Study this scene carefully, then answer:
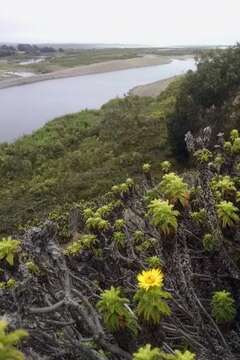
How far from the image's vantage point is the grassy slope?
18.2 meters

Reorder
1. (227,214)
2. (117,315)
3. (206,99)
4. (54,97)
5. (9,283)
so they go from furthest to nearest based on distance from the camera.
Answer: (54,97)
(206,99)
(9,283)
(227,214)
(117,315)

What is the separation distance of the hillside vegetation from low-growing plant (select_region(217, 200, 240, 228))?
1117cm

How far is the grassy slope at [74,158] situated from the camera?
1817 cm

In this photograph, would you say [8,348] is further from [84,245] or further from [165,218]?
[84,245]

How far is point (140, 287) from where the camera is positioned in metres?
3.41

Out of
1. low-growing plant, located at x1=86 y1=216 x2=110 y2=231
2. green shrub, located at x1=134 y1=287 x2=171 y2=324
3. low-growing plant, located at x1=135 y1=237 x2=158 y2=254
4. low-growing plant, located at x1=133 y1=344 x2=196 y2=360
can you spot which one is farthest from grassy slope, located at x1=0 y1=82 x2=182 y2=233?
low-growing plant, located at x1=133 y1=344 x2=196 y2=360

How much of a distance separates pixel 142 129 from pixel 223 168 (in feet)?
55.3

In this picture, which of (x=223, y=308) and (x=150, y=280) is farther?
(x=223, y=308)

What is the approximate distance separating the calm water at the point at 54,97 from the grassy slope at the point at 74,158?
785 centimetres

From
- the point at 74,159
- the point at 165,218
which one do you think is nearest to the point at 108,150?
the point at 74,159

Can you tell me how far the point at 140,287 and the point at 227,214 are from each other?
57.0 inches

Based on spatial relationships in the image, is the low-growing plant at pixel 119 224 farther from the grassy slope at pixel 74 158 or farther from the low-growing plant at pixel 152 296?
the grassy slope at pixel 74 158

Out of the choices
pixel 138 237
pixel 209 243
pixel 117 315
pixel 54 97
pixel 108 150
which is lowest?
pixel 54 97

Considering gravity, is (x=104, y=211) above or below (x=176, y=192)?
below
